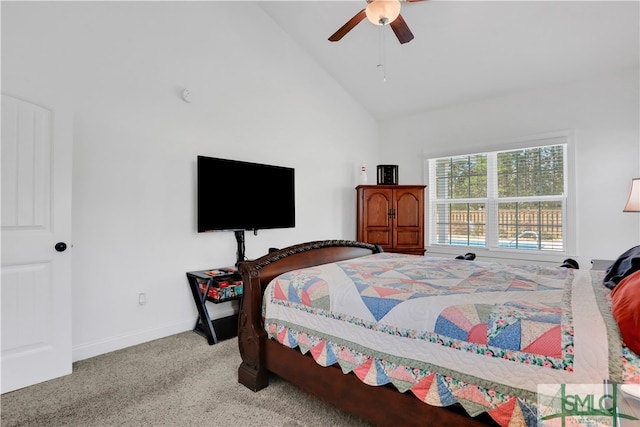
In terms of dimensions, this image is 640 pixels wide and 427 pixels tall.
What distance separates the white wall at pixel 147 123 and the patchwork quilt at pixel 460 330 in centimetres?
151

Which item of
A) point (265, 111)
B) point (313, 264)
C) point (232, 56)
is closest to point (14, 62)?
point (232, 56)

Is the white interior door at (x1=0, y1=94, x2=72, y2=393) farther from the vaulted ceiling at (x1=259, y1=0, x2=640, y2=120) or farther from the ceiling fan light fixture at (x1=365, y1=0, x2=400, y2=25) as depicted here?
the vaulted ceiling at (x1=259, y1=0, x2=640, y2=120)

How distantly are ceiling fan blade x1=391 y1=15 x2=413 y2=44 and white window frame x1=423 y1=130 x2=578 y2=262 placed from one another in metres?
2.35

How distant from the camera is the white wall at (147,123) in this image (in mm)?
2461

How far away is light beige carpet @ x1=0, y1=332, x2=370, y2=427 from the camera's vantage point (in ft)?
5.65

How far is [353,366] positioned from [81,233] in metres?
2.29

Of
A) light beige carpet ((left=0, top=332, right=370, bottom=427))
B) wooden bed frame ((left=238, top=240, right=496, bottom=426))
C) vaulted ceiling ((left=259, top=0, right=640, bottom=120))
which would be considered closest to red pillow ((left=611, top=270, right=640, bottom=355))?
wooden bed frame ((left=238, top=240, right=496, bottom=426))

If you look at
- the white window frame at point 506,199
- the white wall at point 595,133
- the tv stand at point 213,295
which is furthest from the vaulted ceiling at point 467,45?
the tv stand at point 213,295

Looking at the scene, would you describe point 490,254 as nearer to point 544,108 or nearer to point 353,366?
point 544,108

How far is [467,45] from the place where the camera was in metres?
3.57

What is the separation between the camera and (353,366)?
60.9 inches

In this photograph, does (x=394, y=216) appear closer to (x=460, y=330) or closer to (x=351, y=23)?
(x=351, y=23)

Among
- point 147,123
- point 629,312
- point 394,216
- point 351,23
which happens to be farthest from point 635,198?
point 147,123

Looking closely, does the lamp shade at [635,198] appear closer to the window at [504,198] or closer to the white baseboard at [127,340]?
the window at [504,198]
